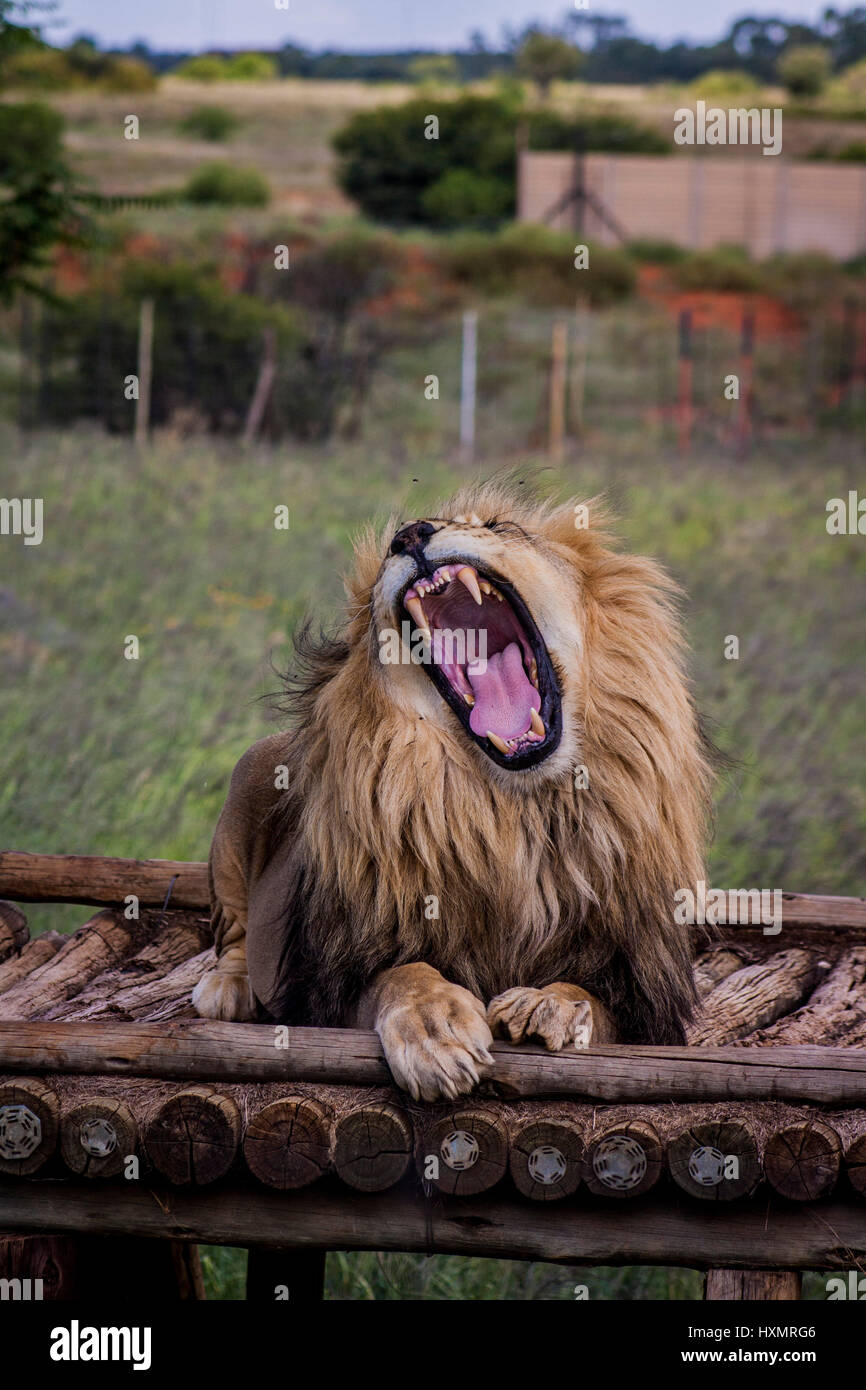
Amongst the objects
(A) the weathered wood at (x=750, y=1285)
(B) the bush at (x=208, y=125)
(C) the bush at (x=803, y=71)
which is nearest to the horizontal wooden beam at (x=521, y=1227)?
(A) the weathered wood at (x=750, y=1285)

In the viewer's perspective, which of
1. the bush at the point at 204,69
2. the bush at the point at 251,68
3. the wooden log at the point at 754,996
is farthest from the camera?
the bush at the point at 251,68

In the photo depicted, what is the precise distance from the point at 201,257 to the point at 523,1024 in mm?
28604

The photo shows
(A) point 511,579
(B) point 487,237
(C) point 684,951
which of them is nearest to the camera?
(A) point 511,579

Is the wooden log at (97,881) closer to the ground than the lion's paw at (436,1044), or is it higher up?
Answer: higher up

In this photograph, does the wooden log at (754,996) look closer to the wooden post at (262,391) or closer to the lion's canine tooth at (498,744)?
the lion's canine tooth at (498,744)

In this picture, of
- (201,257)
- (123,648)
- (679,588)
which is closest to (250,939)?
(679,588)

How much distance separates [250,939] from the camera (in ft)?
14.6

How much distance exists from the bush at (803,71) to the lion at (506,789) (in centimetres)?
5234

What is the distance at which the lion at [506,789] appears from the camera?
3.71 metres

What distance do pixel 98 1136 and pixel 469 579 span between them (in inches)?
60.5

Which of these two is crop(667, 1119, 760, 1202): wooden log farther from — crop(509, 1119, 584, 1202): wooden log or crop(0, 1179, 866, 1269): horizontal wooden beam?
crop(509, 1119, 584, 1202): wooden log

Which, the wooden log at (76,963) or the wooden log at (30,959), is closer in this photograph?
the wooden log at (76,963)

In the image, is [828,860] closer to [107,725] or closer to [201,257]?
[107,725]

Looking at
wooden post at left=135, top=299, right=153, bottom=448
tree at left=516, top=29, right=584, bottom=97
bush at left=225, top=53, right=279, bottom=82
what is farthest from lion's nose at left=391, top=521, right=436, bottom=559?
bush at left=225, top=53, right=279, bottom=82
